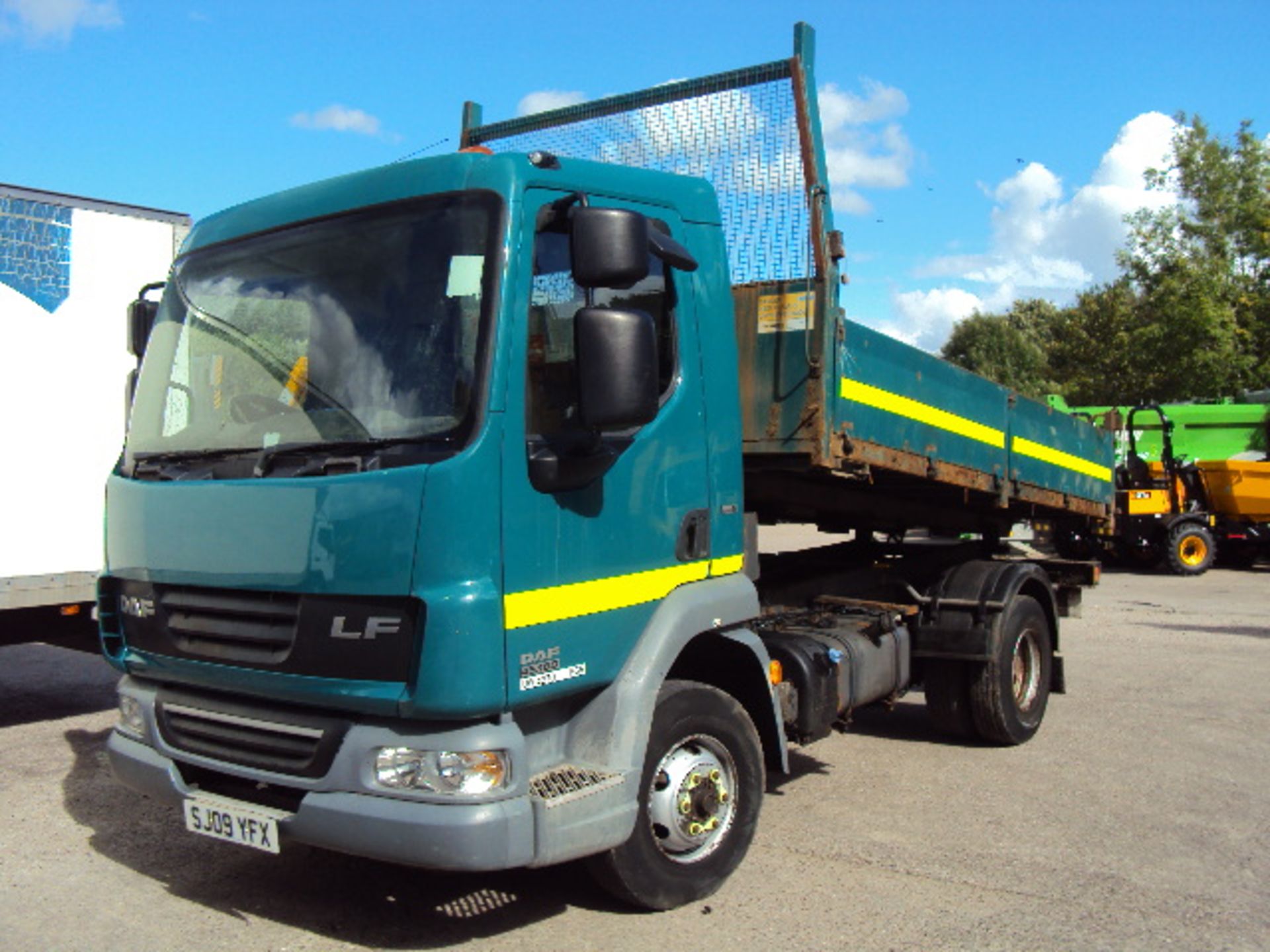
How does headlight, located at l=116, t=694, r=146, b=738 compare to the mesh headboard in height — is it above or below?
below

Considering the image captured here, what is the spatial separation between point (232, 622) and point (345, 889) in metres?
1.41

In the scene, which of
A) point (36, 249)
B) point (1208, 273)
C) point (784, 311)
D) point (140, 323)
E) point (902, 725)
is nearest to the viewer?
point (140, 323)

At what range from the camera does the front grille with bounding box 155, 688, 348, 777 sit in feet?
12.7

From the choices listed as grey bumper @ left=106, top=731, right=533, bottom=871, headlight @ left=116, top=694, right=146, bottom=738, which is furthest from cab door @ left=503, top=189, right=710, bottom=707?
headlight @ left=116, top=694, right=146, bottom=738

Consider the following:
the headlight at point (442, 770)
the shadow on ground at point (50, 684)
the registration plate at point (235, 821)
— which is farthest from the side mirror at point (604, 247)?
the shadow on ground at point (50, 684)

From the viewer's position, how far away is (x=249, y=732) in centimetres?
404

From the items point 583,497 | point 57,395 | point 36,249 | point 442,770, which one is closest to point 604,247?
point 583,497

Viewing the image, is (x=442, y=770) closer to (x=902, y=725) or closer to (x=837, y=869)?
(x=837, y=869)

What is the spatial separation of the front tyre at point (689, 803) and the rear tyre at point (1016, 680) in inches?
106

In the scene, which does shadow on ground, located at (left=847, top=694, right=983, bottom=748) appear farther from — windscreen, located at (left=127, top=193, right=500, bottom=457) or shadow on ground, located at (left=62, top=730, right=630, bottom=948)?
windscreen, located at (left=127, top=193, right=500, bottom=457)

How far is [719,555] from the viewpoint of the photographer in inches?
188

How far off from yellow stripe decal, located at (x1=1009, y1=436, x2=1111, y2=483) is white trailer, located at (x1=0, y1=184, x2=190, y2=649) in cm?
543

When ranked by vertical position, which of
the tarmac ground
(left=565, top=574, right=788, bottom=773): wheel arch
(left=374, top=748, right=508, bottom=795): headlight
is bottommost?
the tarmac ground

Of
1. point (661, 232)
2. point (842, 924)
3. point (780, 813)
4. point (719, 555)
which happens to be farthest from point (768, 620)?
point (661, 232)
